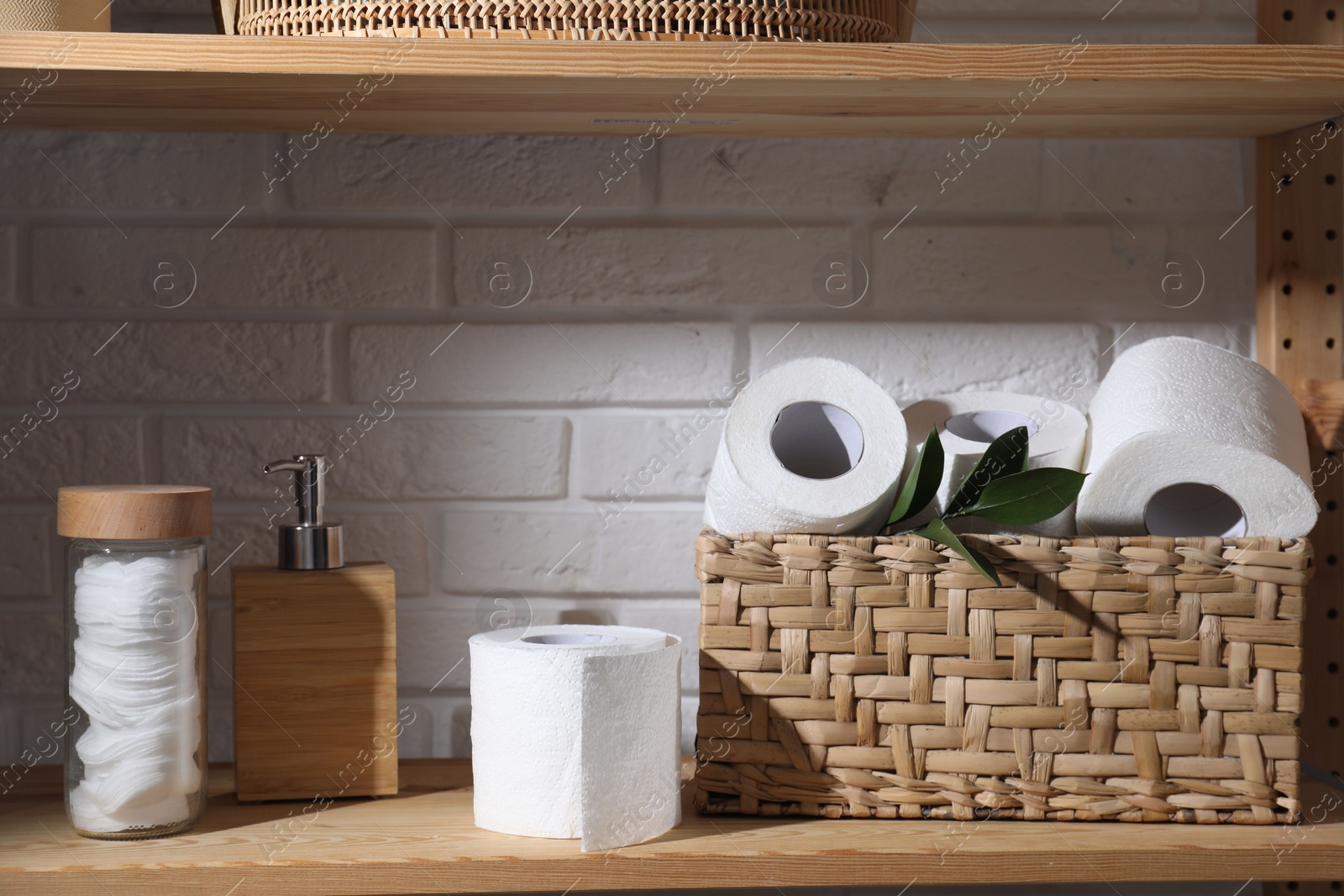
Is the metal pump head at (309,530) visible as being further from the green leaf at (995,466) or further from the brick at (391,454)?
the green leaf at (995,466)

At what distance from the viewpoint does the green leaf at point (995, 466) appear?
62 centimetres

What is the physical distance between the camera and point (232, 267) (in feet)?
2.63

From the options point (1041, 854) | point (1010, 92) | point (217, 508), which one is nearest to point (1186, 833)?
point (1041, 854)

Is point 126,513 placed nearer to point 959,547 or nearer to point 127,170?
point 127,170

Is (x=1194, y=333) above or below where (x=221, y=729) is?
above

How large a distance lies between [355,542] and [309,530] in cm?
13

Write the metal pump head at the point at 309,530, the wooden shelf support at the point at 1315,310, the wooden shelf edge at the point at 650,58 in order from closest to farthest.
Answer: the wooden shelf edge at the point at 650,58
the metal pump head at the point at 309,530
the wooden shelf support at the point at 1315,310

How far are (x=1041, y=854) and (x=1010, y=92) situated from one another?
0.43 m

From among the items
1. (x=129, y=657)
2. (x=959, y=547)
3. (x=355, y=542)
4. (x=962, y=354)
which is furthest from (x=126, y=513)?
(x=962, y=354)

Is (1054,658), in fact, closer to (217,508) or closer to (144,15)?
(217,508)

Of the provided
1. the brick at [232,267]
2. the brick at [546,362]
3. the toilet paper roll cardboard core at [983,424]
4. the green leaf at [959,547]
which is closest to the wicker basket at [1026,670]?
the green leaf at [959,547]

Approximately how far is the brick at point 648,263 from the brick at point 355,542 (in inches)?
6.8

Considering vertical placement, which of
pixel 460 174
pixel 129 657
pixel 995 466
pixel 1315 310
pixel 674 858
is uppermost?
pixel 460 174

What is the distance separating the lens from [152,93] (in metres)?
0.65
